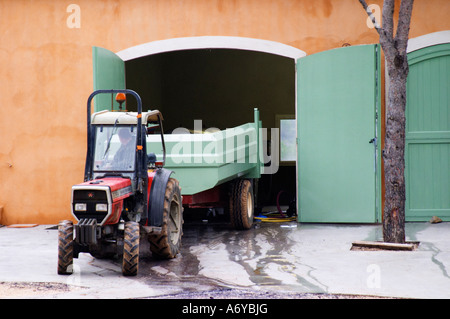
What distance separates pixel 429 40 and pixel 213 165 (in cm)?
431

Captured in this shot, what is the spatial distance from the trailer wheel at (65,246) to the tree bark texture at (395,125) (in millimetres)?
3926

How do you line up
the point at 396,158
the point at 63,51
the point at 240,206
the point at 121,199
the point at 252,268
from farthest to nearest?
the point at 63,51, the point at 240,206, the point at 396,158, the point at 252,268, the point at 121,199

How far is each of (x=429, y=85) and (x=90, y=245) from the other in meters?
6.44

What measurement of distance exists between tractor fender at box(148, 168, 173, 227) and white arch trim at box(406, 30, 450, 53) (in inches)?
205

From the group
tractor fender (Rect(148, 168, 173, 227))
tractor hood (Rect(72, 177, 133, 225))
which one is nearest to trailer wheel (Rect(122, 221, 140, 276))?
tractor hood (Rect(72, 177, 133, 225))

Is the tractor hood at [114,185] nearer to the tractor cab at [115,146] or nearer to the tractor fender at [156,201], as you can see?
the tractor cab at [115,146]

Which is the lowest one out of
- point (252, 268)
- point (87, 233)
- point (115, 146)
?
point (252, 268)

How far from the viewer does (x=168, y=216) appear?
7.05m

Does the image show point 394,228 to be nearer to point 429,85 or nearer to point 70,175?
point 429,85

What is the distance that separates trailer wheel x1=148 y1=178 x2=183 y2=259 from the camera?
7027 millimetres

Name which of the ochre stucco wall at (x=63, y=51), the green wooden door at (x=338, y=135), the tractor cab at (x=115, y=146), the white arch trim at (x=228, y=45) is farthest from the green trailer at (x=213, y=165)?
the ochre stucco wall at (x=63, y=51)

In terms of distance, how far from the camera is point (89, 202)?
611 centimetres

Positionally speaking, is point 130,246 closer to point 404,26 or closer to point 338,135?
point 404,26

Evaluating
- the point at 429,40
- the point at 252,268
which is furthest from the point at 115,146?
the point at 429,40
